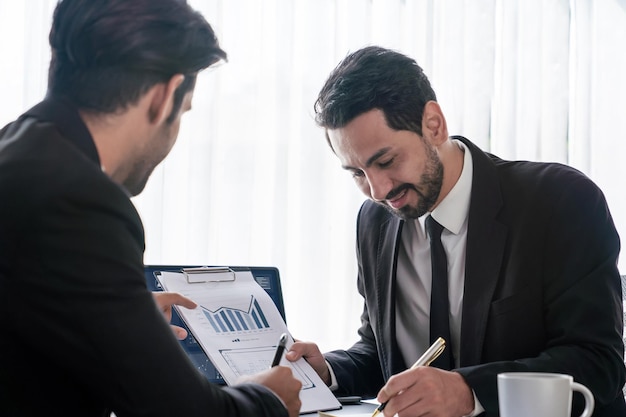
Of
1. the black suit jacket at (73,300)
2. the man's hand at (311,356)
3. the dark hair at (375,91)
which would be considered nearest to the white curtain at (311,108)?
the dark hair at (375,91)

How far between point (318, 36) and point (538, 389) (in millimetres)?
1969

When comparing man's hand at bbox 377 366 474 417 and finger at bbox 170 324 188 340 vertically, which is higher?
finger at bbox 170 324 188 340

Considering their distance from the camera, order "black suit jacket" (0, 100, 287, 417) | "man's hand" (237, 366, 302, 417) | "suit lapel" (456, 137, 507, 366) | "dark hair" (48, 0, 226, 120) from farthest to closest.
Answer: "suit lapel" (456, 137, 507, 366) → "man's hand" (237, 366, 302, 417) → "dark hair" (48, 0, 226, 120) → "black suit jacket" (0, 100, 287, 417)

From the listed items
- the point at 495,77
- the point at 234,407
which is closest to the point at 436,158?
the point at 234,407

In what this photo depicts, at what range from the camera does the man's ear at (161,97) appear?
110cm

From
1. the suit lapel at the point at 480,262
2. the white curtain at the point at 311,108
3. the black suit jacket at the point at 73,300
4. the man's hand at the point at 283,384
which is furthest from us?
the white curtain at the point at 311,108

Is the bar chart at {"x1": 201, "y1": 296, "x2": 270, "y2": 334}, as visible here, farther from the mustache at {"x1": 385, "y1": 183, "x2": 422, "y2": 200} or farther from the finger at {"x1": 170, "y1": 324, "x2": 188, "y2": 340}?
the mustache at {"x1": 385, "y1": 183, "x2": 422, "y2": 200}

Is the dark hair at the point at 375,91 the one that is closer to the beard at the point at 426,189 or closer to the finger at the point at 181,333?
the beard at the point at 426,189

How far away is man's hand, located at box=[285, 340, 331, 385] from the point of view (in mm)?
1560

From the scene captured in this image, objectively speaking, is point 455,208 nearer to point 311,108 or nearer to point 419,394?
point 419,394

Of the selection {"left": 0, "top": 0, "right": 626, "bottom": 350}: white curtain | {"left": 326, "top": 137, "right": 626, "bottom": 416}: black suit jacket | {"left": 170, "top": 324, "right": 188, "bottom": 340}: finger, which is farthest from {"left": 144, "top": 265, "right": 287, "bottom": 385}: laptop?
{"left": 0, "top": 0, "right": 626, "bottom": 350}: white curtain

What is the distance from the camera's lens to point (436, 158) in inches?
72.3

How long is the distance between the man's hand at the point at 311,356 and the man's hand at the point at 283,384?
0.34 metres

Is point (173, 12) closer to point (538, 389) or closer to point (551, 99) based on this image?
point (538, 389)
